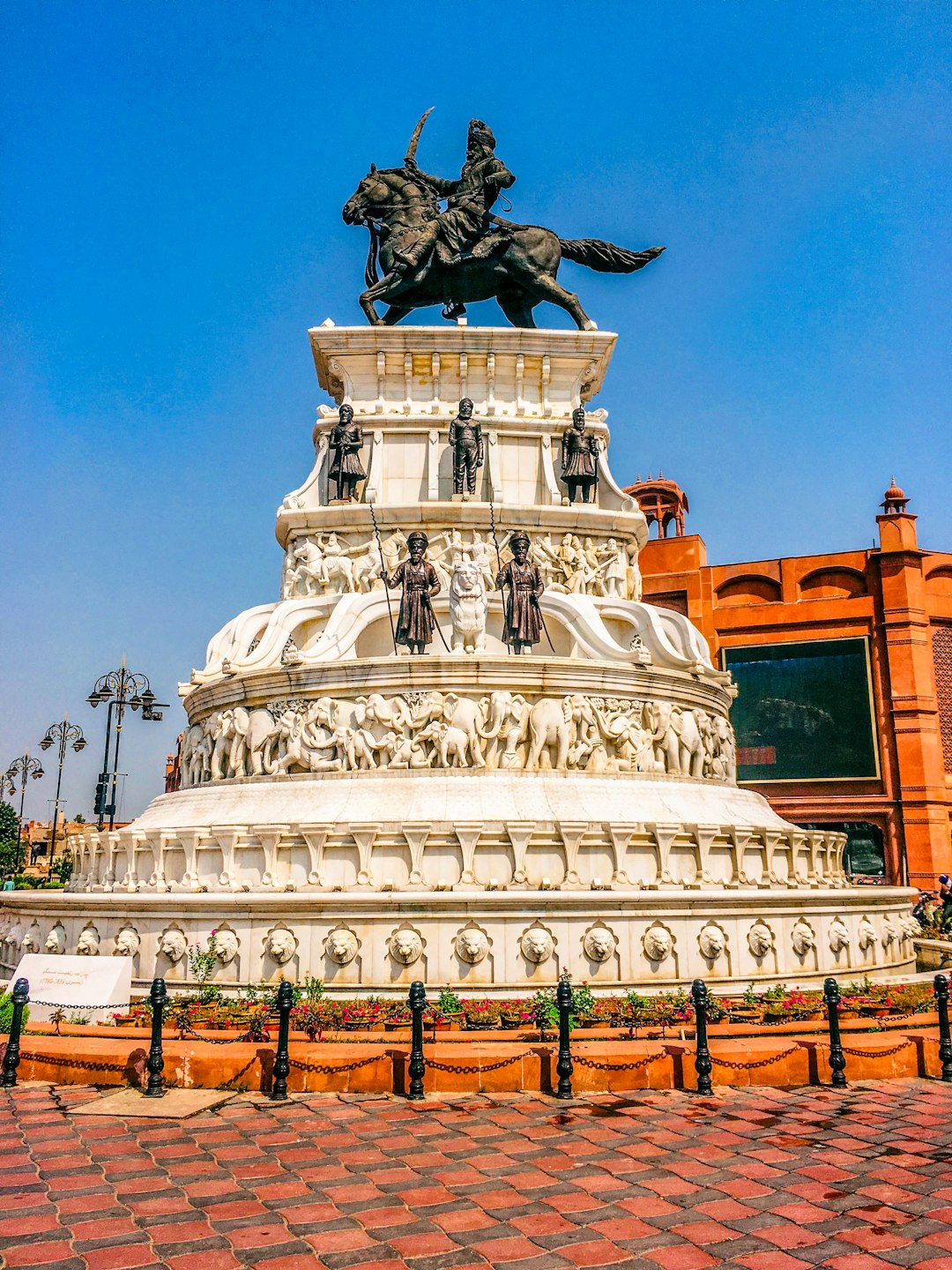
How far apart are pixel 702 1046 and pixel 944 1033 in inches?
122

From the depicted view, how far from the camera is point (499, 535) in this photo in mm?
25828

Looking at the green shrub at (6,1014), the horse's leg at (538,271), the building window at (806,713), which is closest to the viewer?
the green shrub at (6,1014)

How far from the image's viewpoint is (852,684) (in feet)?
138

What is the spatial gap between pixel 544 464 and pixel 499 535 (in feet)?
9.71

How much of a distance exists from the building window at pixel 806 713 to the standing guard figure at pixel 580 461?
18904 millimetres

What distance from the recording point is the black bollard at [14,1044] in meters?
11.1

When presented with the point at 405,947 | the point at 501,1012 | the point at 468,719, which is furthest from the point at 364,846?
the point at 501,1012

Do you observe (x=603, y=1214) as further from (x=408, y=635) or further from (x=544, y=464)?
(x=544, y=464)

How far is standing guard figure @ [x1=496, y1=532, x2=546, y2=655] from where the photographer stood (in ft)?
71.7

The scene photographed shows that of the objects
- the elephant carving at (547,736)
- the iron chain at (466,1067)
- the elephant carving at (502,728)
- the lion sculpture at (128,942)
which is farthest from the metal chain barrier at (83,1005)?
the elephant carving at (547,736)

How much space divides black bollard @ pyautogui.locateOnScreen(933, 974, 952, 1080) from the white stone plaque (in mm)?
9883

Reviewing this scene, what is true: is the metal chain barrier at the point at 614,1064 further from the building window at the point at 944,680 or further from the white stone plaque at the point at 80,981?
the building window at the point at 944,680

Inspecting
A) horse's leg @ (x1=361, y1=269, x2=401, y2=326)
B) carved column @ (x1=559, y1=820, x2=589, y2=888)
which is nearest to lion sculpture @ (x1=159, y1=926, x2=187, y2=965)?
carved column @ (x1=559, y1=820, x2=589, y2=888)

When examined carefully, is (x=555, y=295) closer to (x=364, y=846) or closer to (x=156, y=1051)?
(x=364, y=846)
